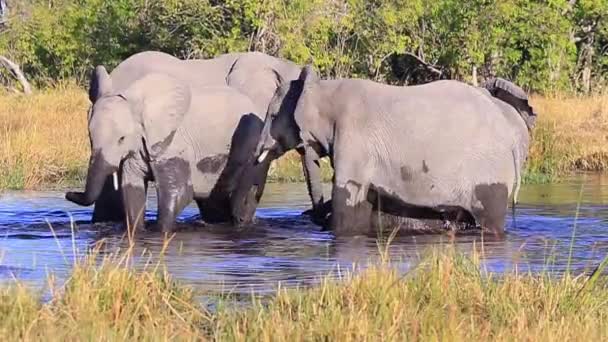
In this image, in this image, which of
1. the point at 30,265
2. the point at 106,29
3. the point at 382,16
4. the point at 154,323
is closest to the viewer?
the point at 154,323

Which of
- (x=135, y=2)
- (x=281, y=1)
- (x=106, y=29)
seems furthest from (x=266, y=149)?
(x=106, y=29)

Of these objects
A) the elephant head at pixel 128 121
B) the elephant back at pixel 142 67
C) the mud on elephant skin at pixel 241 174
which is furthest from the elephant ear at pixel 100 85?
the elephant back at pixel 142 67

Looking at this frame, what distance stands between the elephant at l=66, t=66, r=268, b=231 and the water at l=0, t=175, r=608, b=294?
1.11ft

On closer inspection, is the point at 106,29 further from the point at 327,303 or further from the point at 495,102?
the point at 327,303

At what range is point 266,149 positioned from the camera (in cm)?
1220

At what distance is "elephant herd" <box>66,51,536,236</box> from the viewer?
1163 cm

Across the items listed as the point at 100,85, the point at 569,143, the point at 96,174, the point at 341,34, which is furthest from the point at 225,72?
the point at 341,34

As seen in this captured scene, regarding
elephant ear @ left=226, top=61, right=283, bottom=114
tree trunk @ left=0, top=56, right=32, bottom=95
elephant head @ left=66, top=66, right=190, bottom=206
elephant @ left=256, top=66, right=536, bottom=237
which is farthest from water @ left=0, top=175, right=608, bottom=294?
tree trunk @ left=0, top=56, right=32, bottom=95

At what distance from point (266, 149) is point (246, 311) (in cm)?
521

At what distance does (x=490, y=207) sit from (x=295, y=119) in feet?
6.06

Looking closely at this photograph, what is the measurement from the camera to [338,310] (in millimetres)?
6531

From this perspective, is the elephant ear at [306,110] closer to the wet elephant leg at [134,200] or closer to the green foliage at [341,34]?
the wet elephant leg at [134,200]

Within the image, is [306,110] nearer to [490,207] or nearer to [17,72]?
[490,207]

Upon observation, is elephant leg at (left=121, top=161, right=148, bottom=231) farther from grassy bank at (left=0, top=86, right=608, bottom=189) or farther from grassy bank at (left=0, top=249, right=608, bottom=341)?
grassy bank at (left=0, top=249, right=608, bottom=341)
